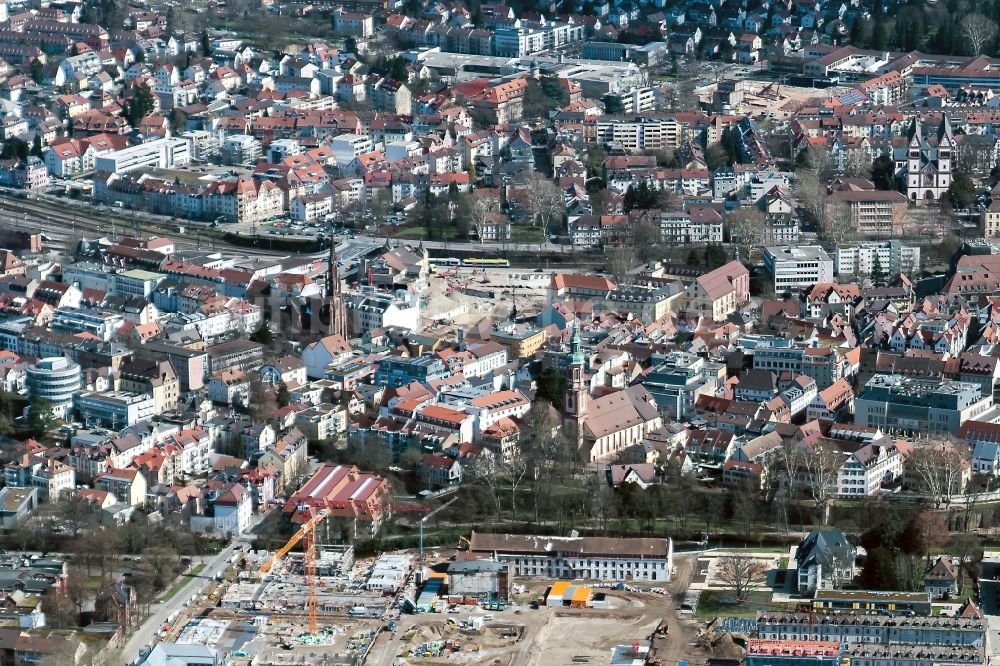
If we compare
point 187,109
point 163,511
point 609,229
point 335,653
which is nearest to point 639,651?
point 335,653

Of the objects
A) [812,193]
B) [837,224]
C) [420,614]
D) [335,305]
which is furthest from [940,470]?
[812,193]

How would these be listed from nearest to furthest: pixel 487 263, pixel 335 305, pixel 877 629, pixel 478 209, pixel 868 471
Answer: pixel 877 629 < pixel 868 471 < pixel 335 305 < pixel 487 263 < pixel 478 209

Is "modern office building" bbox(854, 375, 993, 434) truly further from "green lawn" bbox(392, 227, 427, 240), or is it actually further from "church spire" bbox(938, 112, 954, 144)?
"church spire" bbox(938, 112, 954, 144)

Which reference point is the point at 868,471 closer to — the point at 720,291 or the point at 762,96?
the point at 720,291

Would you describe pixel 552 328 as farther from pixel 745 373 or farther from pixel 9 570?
pixel 9 570

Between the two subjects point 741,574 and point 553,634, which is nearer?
point 553,634
